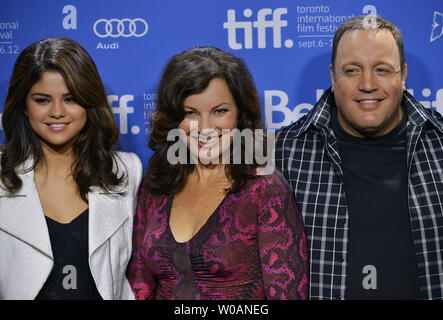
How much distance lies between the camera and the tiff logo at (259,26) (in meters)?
2.62

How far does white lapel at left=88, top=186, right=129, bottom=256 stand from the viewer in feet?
6.74

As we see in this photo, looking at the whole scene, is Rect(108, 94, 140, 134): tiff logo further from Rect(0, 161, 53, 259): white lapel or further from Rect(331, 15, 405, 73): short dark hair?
Rect(331, 15, 405, 73): short dark hair

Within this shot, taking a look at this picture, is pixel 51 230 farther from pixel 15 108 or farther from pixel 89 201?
pixel 15 108

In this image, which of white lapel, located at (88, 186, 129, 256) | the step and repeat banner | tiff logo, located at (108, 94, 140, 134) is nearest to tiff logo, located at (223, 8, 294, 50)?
the step and repeat banner

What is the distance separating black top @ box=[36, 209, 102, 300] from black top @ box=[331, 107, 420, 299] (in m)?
1.05

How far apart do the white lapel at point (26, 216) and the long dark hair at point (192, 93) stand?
1.53 feet

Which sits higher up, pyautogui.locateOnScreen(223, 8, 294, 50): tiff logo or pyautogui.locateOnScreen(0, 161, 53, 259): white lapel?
pyautogui.locateOnScreen(223, 8, 294, 50): tiff logo

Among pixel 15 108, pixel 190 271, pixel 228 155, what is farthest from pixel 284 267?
pixel 15 108

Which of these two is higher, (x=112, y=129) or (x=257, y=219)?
(x=112, y=129)

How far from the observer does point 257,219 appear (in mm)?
2012

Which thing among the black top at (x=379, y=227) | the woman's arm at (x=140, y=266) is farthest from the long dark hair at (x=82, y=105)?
the black top at (x=379, y=227)
